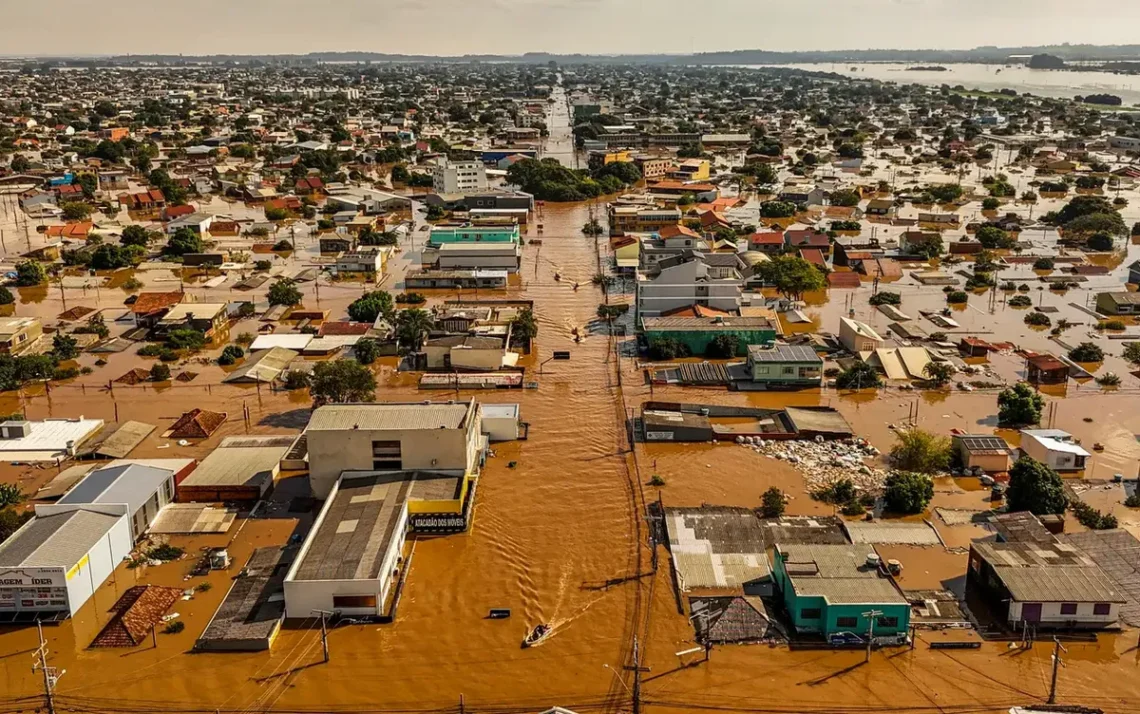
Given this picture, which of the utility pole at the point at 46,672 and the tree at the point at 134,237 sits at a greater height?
the tree at the point at 134,237

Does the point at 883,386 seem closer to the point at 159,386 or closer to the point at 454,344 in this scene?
the point at 454,344

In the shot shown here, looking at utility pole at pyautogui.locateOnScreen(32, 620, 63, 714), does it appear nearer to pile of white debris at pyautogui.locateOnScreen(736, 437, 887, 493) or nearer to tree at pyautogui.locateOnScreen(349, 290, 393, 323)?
pile of white debris at pyautogui.locateOnScreen(736, 437, 887, 493)

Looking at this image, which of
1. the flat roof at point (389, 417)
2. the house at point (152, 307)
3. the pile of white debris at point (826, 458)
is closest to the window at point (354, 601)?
the flat roof at point (389, 417)

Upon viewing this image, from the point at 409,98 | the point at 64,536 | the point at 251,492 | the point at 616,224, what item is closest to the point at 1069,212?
the point at 616,224

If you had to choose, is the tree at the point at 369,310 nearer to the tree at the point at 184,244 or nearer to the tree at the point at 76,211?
the tree at the point at 184,244

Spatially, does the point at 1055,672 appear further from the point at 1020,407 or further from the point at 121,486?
the point at 121,486

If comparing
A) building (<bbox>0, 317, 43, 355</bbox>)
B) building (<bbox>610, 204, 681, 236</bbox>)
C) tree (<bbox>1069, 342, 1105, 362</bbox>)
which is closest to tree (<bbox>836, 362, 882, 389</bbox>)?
tree (<bbox>1069, 342, 1105, 362</bbox>)

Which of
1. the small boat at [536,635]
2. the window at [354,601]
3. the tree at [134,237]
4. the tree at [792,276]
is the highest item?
the tree at [134,237]
